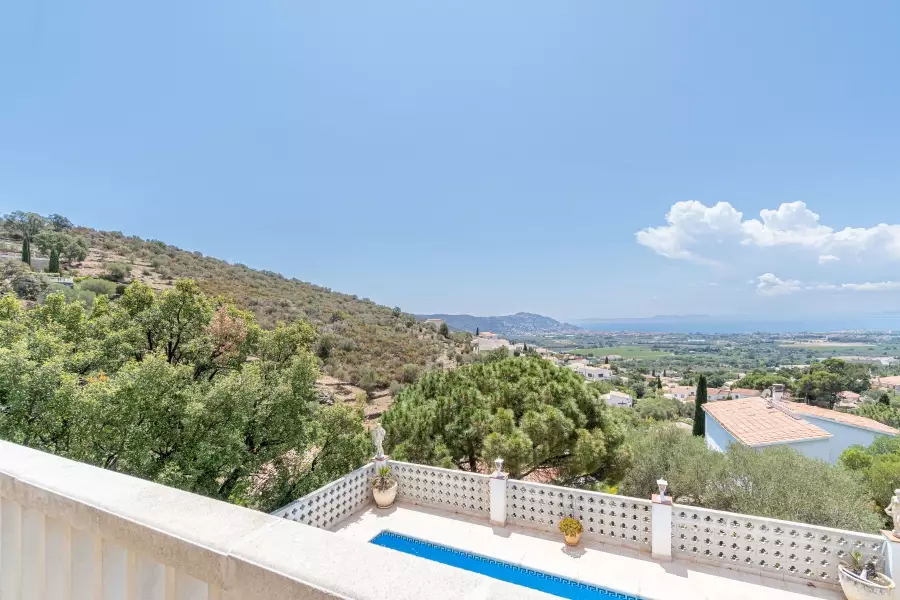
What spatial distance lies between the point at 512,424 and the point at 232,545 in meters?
8.05

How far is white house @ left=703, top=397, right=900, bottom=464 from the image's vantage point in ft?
43.2

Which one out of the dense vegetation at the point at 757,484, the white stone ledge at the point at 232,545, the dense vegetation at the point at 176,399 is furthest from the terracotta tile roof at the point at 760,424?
the white stone ledge at the point at 232,545

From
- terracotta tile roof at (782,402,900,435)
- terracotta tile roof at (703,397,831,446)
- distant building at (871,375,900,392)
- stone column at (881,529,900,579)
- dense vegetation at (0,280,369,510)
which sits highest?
dense vegetation at (0,280,369,510)

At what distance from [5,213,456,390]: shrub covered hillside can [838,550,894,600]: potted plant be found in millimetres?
15691

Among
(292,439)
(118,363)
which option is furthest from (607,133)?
(118,363)

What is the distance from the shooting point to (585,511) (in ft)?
21.6

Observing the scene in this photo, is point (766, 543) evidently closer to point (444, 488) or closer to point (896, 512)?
point (896, 512)

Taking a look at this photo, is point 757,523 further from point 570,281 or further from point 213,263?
point 213,263

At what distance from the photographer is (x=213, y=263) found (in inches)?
1390

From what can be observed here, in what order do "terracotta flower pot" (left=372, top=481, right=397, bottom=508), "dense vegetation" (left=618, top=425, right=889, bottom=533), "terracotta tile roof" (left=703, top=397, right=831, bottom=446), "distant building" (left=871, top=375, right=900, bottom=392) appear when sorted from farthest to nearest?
"distant building" (left=871, top=375, right=900, bottom=392), "terracotta tile roof" (left=703, top=397, right=831, bottom=446), "terracotta flower pot" (left=372, top=481, right=397, bottom=508), "dense vegetation" (left=618, top=425, right=889, bottom=533)

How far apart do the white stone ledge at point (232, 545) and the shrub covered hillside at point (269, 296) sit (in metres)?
17.4

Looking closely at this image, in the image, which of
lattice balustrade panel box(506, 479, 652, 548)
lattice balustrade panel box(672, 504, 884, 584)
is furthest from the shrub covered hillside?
lattice balustrade panel box(672, 504, 884, 584)

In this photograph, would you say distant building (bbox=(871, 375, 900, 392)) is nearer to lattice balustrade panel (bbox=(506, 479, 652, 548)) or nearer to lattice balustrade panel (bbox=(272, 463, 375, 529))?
lattice balustrade panel (bbox=(506, 479, 652, 548))

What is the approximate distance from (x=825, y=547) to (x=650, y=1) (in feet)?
35.7
